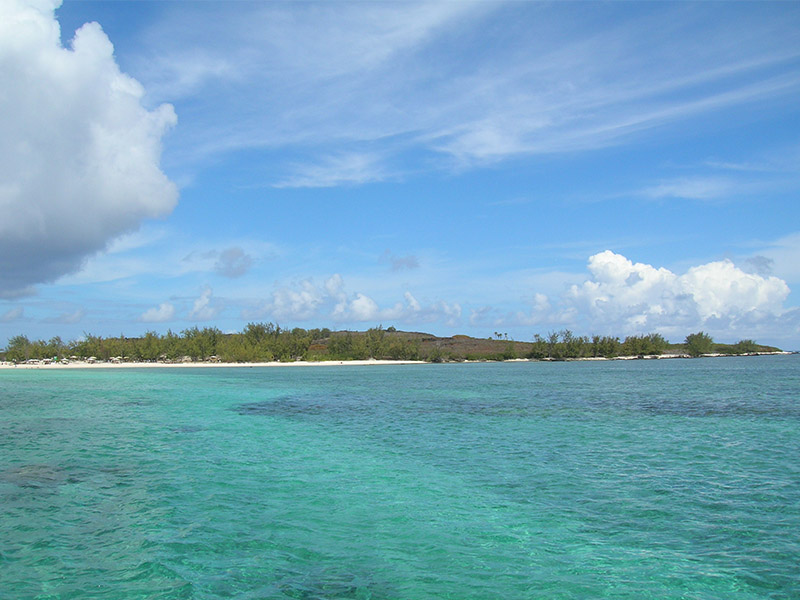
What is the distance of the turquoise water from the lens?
9039 mm

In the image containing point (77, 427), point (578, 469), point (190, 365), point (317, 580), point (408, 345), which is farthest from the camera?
point (408, 345)

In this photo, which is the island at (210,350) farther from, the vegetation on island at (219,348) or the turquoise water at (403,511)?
the turquoise water at (403,511)

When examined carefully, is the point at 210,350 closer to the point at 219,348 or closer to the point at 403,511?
the point at 219,348

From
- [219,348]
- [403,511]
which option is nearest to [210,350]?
[219,348]

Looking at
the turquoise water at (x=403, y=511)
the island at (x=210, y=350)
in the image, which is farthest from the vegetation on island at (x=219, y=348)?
the turquoise water at (x=403, y=511)

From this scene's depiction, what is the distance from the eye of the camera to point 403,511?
13.0 m

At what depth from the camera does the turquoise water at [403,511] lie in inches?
356

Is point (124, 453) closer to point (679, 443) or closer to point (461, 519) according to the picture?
point (461, 519)

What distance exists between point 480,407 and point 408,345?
14158 cm

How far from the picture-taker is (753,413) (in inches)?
1244

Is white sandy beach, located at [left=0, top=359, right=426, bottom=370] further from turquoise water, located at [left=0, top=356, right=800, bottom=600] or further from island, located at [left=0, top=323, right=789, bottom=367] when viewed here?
turquoise water, located at [left=0, top=356, right=800, bottom=600]

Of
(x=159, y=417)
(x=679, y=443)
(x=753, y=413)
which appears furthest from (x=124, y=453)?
(x=753, y=413)

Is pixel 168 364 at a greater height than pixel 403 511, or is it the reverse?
pixel 403 511

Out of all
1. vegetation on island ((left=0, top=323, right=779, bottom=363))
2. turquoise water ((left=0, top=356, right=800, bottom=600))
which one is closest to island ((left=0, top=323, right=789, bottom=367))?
vegetation on island ((left=0, top=323, right=779, bottom=363))
